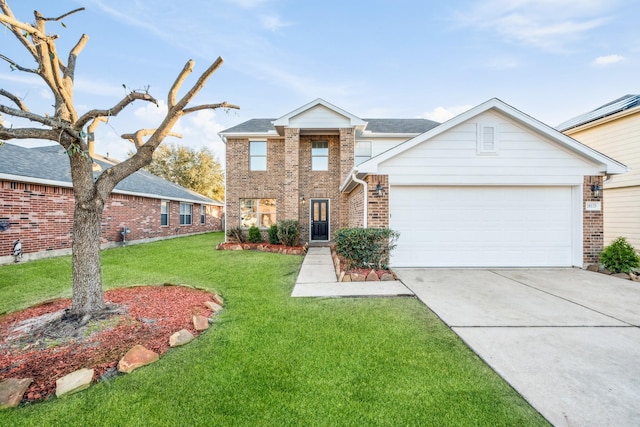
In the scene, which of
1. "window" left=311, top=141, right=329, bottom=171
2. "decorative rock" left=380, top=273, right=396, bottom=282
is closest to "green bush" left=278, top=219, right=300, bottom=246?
"window" left=311, top=141, right=329, bottom=171

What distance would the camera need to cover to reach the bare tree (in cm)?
342

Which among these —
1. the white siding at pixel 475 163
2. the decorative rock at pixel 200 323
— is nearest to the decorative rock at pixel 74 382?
the decorative rock at pixel 200 323

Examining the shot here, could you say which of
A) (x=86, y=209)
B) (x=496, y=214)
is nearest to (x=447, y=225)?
(x=496, y=214)

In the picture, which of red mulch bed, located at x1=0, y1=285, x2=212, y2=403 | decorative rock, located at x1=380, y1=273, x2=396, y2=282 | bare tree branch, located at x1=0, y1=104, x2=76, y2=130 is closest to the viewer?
red mulch bed, located at x1=0, y1=285, x2=212, y2=403

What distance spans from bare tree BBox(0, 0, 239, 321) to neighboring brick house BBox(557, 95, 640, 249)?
1169cm

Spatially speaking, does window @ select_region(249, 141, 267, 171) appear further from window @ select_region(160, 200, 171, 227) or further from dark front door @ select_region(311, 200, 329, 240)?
window @ select_region(160, 200, 171, 227)

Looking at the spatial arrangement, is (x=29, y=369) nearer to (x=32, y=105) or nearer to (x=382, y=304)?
(x=32, y=105)

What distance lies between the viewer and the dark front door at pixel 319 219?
41.9 feet

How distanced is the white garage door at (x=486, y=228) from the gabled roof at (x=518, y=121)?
97 centimetres

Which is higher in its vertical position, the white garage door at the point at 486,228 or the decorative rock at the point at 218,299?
the white garage door at the point at 486,228

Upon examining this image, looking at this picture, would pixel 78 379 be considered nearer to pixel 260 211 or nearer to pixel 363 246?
pixel 363 246

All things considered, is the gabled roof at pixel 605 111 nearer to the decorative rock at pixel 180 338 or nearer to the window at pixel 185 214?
the decorative rock at pixel 180 338

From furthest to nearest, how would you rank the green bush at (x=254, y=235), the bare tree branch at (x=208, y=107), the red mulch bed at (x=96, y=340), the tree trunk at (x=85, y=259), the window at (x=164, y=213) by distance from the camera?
the window at (x=164, y=213) → the green bush at (x=254, y=235) → the bare tree branch at (x=208, y=107) → the tree trunk at (x=85, y=259) → the red mulch bed at (x=96, y=340)

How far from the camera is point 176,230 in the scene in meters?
17.4
